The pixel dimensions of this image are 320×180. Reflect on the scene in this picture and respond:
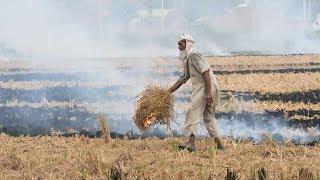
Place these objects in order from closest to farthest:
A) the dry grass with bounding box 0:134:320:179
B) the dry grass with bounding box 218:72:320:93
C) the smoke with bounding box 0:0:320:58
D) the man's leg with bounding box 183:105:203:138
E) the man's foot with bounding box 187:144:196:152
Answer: the dry grass with bounding box 0:134:320:179 < the man's foot with bounding box 187:144:196:152 < the man's leg with bounding box 183:105:203:138 < the dry grass with bounding box 218:72:320:93 < the smoke with bounding box 0:0:320:58

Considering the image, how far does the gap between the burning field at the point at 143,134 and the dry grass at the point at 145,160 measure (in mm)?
13

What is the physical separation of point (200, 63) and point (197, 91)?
37cm

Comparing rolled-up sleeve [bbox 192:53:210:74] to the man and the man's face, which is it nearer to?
the man

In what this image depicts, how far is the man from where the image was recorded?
9.61m

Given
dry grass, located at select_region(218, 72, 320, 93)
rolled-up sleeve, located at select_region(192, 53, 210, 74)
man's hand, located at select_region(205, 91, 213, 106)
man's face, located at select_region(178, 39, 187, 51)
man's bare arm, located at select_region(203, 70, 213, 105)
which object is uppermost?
man's face, located at select_region(178, 39, 187, 51)

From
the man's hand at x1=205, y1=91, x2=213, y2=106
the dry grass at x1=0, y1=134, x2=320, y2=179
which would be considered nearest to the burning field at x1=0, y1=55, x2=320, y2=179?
the dry grass at x1=0, y1=134, x2=320, y2=179

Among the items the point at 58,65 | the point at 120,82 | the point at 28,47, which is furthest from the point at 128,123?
the point at 28,47

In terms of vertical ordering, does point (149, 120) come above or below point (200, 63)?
below

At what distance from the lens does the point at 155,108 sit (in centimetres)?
997

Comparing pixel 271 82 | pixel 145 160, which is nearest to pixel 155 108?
pixel 145 160

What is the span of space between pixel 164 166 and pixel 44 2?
25.3 m

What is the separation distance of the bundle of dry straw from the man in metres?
0.38

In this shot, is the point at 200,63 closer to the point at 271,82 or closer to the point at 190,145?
the point at 190,145

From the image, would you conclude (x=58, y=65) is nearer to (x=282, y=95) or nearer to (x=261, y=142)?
(x=282, y=95)
